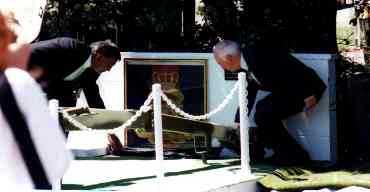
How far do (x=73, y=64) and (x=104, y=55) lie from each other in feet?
1.60

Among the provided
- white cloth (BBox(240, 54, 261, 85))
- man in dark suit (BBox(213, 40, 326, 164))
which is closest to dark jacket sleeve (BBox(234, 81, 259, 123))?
man in dark suit (BBox(213, 40, 326, 164))

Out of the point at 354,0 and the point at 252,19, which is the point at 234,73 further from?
the point at 354,0

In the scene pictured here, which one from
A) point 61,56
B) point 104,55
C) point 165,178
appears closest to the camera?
point 61,56

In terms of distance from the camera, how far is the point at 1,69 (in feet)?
5.55

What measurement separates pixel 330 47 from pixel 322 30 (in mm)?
382

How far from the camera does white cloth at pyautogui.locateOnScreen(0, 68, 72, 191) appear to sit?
66.1 inches

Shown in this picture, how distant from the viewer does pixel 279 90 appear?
24.2ft

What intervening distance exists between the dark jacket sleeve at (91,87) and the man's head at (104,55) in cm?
41

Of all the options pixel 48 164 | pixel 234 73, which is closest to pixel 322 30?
pixel 234 73

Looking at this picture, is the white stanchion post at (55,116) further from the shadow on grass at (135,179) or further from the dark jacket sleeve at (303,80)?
the dark jacket sleeve at (303,80)

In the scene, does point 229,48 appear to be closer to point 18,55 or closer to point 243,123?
point 243,123

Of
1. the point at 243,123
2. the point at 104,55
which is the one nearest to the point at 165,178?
the point at 243,123

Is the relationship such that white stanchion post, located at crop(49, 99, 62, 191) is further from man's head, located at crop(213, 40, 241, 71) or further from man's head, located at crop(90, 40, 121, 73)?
man's head, located at crop(213, 40, 241, 71)

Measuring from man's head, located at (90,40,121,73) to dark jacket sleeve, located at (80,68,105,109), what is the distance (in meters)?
0.41
